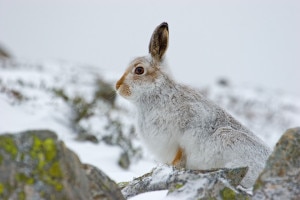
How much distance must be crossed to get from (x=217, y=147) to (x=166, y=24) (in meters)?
1.51

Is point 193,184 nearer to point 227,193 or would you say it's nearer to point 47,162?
point 227,193

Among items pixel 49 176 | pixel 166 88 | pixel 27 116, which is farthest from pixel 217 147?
pixel 27 116

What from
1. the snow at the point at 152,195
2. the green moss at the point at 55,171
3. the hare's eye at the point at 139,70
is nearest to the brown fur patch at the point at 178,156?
the hare's eye at the point at 139,70

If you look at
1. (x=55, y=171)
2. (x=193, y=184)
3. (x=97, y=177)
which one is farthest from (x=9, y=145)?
(x=193, y=184)

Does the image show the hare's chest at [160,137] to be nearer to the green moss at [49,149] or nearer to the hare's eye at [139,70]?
the hare's eye at [139,70]

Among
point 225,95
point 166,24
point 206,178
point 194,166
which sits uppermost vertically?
point 225,95

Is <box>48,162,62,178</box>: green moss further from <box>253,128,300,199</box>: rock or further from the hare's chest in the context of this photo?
the hare's chest

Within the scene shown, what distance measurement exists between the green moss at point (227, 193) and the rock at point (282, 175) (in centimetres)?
30

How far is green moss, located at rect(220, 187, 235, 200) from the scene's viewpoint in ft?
12.1

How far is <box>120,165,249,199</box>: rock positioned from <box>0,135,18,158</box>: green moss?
1274 millimetres

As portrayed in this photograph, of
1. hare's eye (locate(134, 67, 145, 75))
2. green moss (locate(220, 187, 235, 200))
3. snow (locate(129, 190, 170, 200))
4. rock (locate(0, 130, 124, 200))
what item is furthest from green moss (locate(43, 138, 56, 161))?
hare's eye (locate(134, 67, 145, 75))

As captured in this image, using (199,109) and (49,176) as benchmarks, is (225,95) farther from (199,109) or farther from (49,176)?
(49,176)

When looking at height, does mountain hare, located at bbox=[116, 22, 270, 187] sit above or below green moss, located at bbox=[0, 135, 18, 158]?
above

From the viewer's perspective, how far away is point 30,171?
9.96 feet
